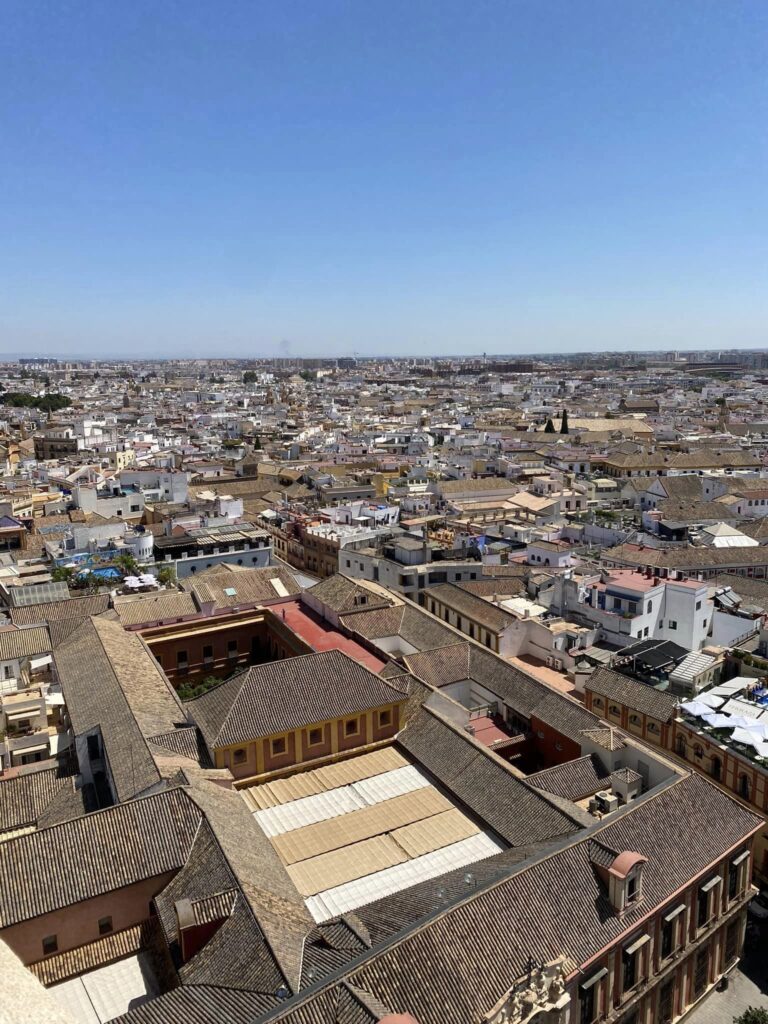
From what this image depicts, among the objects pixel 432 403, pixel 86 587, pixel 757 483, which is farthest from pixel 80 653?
pixel 432 403

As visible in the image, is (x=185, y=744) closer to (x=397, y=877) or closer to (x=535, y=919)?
(x=397, y=877)

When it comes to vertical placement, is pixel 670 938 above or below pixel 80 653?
below

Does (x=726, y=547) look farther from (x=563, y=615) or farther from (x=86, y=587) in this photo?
(x=86, y=587)

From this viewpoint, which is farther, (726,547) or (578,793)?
(726,547)

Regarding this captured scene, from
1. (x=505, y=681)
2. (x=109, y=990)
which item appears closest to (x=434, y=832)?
(x=109, y=990)

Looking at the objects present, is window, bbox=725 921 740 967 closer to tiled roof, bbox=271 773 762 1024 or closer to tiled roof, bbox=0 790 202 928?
tiled roof, bbox=271 773 762 1024

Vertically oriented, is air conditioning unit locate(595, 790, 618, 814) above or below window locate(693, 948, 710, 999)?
above

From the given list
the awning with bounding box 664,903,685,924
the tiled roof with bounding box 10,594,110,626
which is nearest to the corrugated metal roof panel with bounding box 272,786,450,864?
the awning with bounding box 664,903,685,924
